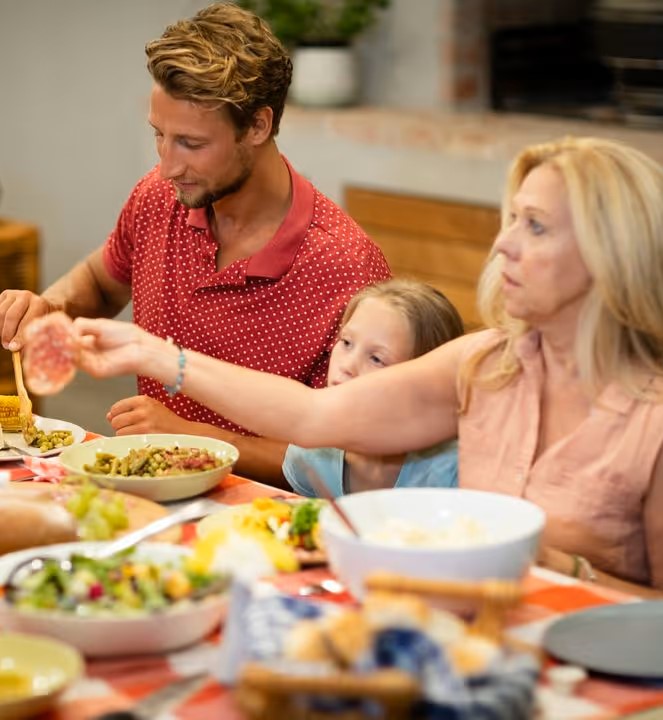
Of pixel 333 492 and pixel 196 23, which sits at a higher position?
pixel 196 23

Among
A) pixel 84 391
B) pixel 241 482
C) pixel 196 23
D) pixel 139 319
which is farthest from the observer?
pixel 84 391

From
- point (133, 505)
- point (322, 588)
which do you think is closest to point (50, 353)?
point (133, 505)

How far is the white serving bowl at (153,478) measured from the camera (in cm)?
211

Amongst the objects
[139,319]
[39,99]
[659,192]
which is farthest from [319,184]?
[659,192]

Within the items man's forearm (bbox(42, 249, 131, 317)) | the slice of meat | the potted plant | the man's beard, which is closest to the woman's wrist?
the slice of meat

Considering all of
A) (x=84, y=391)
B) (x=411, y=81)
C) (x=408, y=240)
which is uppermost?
(x=411, y=81)

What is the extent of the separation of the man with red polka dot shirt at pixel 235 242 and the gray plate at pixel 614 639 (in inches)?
40.9

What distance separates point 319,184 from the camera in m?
5.12

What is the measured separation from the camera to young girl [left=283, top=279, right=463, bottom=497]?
2.31m

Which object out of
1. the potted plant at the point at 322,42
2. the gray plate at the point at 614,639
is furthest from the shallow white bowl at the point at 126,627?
the potted plant at the point at 322,42

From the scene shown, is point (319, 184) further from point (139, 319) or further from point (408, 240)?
point (139, 319)

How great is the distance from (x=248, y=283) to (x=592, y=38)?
2.64 metres

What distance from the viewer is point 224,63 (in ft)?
8.82

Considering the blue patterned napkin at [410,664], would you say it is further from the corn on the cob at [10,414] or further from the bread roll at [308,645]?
the corn on the cob at [10,414]
